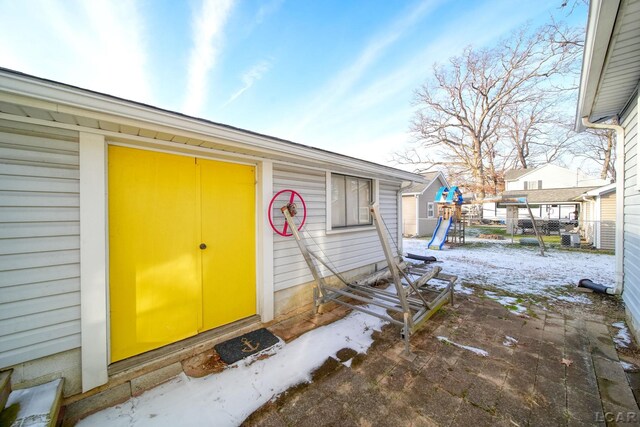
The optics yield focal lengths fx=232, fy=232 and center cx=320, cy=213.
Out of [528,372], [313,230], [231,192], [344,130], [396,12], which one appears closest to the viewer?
[528,372]

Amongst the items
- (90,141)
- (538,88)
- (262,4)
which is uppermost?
(538,88)

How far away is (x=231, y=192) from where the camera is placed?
328 cm

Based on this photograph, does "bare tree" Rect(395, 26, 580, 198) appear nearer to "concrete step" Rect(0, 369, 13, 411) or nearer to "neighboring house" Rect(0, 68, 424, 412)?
"neighboring house" Rect(0, 68, 424, 412)

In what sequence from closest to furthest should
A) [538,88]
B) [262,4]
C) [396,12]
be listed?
1. [262,4]
2. [396,12]
3. [538,88]

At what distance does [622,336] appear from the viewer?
302 cm

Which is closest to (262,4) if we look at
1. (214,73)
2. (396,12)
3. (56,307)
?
(214,73)

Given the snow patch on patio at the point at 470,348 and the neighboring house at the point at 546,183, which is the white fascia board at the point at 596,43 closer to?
the snow patch on patio at the point at 470,348

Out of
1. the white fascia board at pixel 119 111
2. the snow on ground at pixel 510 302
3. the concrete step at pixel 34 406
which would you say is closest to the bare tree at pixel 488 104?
the snow on ground at pixel 510 302

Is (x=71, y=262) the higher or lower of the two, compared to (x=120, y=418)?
higher

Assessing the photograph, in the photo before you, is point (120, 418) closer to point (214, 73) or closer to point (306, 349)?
point (306, 349)

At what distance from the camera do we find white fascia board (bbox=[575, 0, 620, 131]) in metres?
1.74

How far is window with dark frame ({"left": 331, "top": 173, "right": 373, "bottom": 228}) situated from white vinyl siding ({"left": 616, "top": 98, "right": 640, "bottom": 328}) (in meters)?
3.86

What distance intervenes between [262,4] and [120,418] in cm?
822

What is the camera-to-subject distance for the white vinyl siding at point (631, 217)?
3.07 metres
